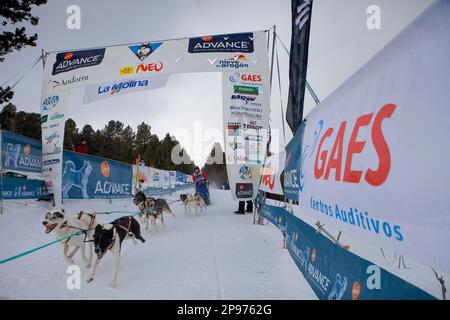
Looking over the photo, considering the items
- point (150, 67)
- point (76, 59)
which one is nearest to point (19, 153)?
point (76, 59)

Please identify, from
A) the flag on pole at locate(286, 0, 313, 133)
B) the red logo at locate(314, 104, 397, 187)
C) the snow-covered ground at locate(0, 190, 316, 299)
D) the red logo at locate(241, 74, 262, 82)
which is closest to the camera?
the red logo at locate(314, 104, 397, 187)

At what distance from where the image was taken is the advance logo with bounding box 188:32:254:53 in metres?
8.58

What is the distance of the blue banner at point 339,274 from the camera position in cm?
171

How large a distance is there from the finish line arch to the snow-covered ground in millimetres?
3166

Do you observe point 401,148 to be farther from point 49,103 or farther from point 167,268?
point 49,103

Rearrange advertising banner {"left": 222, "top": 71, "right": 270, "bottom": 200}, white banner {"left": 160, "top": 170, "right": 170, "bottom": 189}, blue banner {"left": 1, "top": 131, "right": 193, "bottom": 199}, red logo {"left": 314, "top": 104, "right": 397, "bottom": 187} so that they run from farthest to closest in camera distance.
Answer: white banner {"left": 160, "top": 170, "right": 170, "bottom": 189} → advertising banner {"left": 222, "top": 71, "right": 270, "bottom": 200} → blue banner {"left": 1, "top": 131, "right": 193, "bottom": 199} → red logo {"left": 314, "top": 104, "right": 397, "bottom": 187}

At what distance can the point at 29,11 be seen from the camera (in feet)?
30.1

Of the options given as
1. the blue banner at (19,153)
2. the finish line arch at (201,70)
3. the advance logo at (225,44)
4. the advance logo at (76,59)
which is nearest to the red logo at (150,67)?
the finish line arch at (201,70)

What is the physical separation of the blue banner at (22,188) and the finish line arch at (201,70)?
2.46 m

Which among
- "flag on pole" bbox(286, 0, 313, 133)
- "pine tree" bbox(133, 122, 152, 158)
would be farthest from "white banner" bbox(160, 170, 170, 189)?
"pine tree" bbox(133, 122, 152, 158)

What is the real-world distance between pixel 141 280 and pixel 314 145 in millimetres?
3245

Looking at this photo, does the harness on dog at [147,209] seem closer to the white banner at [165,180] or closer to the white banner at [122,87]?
the white banner at [122,87]

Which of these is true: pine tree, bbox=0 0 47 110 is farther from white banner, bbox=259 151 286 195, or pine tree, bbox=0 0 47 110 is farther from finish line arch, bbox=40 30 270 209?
white banner, bbox=259 151 286 195

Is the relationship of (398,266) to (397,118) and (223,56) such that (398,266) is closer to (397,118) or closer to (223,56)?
(397,118)
